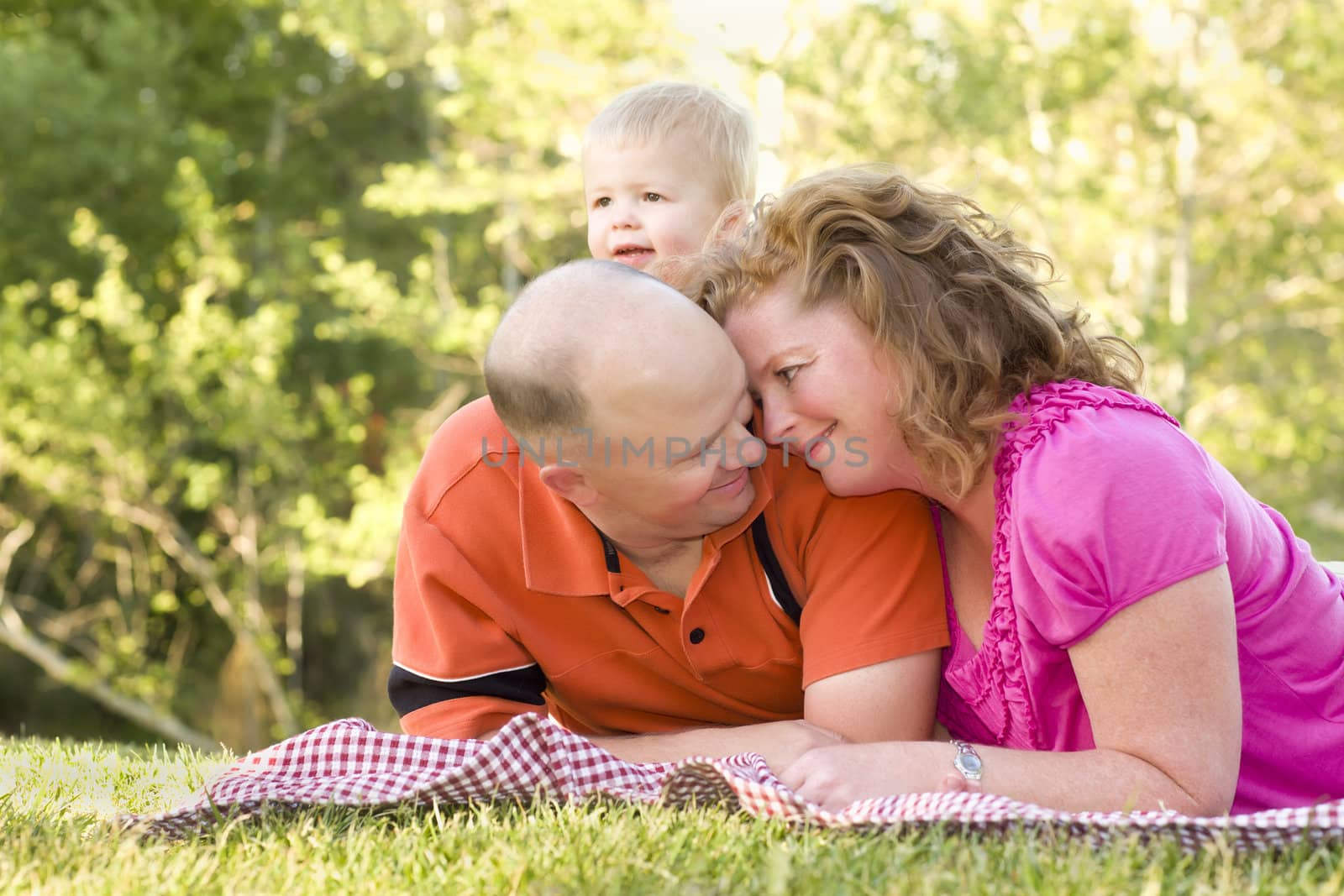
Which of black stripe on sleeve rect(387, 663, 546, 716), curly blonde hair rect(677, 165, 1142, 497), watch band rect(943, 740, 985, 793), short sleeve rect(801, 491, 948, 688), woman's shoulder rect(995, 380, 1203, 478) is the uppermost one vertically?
curly blonde hair rect(677, 165, 1142, 497)

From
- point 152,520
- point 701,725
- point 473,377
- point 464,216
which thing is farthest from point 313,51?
point 701,725

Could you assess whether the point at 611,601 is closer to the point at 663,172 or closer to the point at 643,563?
the point at 643,563

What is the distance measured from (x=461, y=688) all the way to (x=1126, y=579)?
145cm

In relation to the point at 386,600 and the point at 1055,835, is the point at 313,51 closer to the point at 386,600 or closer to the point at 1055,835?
the point at 386,600

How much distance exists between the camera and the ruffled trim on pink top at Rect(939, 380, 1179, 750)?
2596mm

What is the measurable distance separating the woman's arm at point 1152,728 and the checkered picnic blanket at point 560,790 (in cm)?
12

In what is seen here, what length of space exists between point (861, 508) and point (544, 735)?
891mm

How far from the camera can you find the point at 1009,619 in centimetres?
265

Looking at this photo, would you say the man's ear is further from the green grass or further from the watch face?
the watch face

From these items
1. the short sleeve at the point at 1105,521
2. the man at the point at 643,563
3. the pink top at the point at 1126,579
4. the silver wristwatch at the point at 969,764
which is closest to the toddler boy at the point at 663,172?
the man at the point at 643,563

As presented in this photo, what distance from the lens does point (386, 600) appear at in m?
16.6

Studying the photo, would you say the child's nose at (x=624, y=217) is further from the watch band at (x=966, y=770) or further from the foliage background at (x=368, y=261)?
the foliage background at (x=368, y=261)

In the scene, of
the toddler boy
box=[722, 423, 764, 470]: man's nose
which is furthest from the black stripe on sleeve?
the toddler boy

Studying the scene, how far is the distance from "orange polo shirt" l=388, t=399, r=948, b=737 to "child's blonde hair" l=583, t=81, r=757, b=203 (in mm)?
1454
